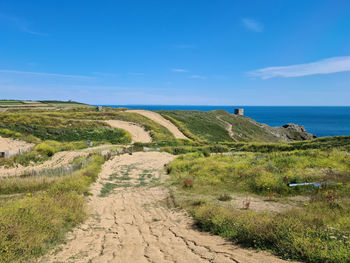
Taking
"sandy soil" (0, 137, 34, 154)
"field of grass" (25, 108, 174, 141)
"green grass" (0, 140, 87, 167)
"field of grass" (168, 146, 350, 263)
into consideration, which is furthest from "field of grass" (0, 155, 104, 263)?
"field of grass" (25, 108, 174, 141)

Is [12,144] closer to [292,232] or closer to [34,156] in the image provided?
[34,156]

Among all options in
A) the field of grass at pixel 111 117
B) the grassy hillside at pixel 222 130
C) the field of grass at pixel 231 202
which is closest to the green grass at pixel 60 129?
the field of grass at pixel 111 117

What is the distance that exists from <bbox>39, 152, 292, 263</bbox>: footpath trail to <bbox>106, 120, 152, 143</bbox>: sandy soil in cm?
2243

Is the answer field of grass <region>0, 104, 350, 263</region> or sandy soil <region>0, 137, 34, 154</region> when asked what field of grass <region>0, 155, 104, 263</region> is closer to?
field of grass <region>0, 104, 350, 263</region>

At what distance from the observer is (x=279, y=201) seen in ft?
32.7

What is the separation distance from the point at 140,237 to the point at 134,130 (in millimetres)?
33003

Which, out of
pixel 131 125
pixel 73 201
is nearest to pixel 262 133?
pixel 131 125

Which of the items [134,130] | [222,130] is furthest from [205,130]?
[134,130]

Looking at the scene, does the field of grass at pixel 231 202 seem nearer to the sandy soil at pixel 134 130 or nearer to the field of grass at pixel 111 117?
the sandy soil at pixel 134 130

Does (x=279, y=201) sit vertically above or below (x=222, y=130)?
below

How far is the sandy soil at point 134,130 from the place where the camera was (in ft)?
114

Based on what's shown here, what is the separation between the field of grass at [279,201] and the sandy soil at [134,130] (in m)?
17.7

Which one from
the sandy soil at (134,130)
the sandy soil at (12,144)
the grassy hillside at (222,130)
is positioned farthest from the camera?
the grassy hillside at (222,130)

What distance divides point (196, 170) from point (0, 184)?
1200 centimetres
